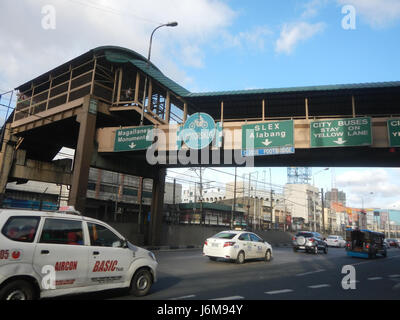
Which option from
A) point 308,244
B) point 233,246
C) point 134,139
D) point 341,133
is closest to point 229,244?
point 233,246

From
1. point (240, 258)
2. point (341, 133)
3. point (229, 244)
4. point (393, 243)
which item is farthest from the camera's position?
point (393, 243)

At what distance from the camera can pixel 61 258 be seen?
5754 millimetres

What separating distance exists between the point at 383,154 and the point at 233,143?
8.14 m

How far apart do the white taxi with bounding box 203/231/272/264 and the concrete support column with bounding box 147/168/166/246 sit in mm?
8928

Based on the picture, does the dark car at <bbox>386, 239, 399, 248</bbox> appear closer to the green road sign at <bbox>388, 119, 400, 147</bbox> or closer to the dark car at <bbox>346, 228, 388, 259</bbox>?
the dark car at <bbox>346, 228, 388, 259</bbox>

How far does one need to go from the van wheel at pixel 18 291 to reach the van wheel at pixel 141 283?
7.31 ft

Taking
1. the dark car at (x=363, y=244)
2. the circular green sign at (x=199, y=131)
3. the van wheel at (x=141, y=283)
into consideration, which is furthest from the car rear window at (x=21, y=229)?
the dark car at (x=363, y=244)

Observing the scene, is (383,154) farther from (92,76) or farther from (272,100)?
(92,76)

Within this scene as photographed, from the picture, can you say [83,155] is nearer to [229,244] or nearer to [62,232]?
[229,244]

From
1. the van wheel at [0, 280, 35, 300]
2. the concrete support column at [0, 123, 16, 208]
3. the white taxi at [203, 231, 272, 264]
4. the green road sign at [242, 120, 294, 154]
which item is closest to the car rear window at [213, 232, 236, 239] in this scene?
the white taxi at [203, 231, 272, 264]

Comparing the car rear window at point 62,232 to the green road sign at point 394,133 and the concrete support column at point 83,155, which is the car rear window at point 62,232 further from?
the green road sign at point 394,133

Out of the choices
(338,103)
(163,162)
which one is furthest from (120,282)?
(338,103)

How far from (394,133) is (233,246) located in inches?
371

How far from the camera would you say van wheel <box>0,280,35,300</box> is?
4.91 meters
